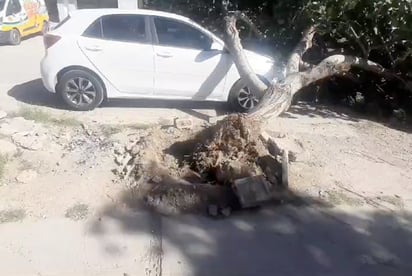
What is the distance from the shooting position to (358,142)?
6.89 metres

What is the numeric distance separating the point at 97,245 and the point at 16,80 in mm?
6227

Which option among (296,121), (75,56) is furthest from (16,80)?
(296,121)

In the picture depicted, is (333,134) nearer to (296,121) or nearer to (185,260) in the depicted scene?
(296,121)

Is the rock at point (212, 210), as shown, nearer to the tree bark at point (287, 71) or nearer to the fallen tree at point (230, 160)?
the fallen tree at point (230, 160)

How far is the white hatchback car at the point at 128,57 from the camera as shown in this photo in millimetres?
7352

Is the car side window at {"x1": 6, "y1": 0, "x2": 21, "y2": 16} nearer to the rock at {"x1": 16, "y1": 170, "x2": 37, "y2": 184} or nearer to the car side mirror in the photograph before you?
the car side mirror

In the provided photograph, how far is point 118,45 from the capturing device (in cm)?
735

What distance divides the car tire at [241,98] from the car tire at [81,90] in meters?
2.14

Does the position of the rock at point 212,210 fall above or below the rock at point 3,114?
below

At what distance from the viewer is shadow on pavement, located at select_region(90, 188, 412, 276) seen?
414cm

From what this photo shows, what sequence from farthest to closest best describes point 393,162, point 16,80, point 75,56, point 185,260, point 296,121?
point 16,80, point 296,121, point 75,56, point 393,162, point 185,260

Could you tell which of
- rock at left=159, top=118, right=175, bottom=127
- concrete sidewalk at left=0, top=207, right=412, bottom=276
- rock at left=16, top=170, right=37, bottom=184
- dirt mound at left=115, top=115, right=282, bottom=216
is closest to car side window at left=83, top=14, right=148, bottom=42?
rock at left=159, top=118, right=175, bottom=127

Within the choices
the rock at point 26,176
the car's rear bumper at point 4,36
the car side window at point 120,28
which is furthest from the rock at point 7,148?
the car's rear bumper at point 4,36

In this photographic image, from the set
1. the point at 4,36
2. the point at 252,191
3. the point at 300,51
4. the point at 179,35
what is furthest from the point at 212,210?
the point at 4,36
